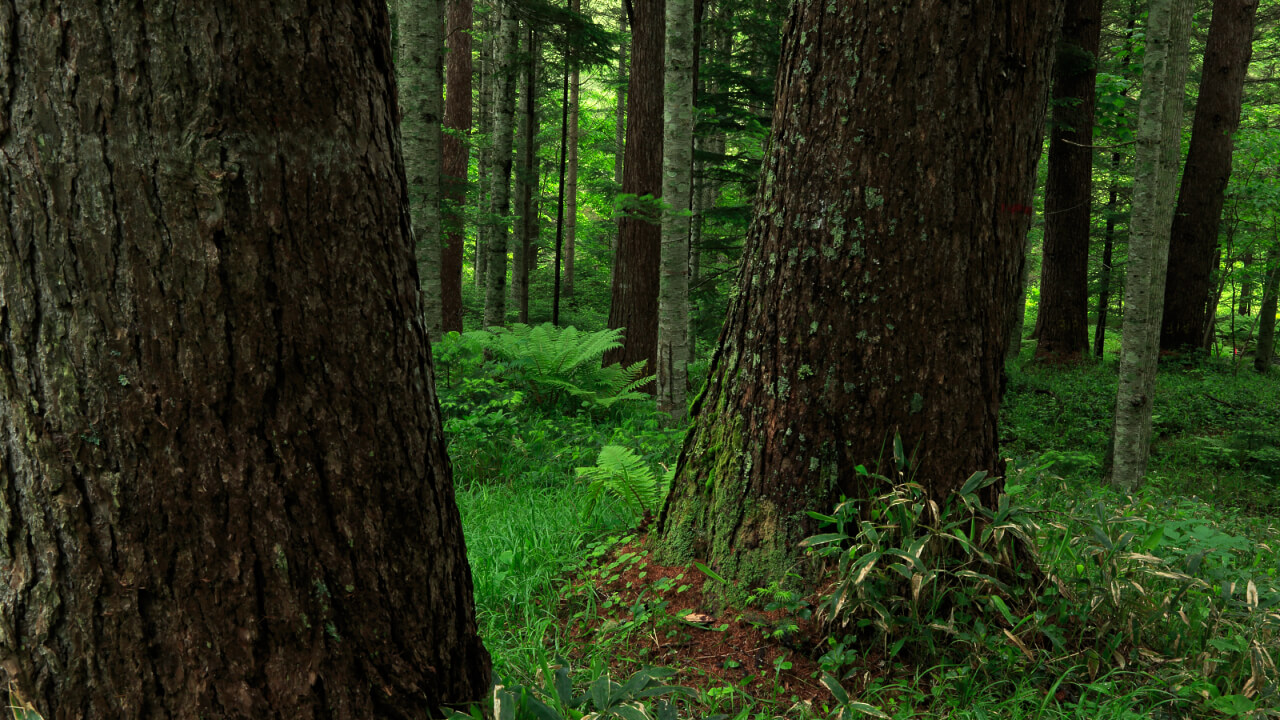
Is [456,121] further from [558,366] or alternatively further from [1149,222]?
[1149,222]

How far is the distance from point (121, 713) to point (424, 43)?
636 centimetres

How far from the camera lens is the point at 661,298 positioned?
5.90 metres

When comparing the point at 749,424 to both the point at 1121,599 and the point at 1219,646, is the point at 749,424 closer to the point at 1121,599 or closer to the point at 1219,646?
the point at 1121,599

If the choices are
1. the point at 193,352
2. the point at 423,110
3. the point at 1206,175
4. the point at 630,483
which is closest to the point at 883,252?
the point at 630,483

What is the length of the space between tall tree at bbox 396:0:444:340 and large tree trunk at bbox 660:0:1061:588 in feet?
15.0

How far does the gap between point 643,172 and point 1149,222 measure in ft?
16.3

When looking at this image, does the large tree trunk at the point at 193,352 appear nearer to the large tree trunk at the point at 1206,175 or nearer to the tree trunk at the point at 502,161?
the tree trunk at the point at 502,161

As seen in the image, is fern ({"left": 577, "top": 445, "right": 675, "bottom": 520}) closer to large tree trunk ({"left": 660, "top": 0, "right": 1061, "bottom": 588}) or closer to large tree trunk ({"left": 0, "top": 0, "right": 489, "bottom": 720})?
large tree trunk ({"left": 660, "top": 0, "right": 1061, "bottom": 588})

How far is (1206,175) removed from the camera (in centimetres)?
1227

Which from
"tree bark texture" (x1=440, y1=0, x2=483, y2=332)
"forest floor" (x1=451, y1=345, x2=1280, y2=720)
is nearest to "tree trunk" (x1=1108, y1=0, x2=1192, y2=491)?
"forest floor" (x1=451, y1=345, x2=1280, y2=720)

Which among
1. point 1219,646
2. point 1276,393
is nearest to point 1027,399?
point 1276,393

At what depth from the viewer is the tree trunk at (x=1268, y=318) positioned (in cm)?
1226

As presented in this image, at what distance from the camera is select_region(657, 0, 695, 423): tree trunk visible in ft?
18.4

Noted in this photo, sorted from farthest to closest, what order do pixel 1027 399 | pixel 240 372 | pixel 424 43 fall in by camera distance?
pixel 1027 399 < pixel 424 43 < pixel 240 372
